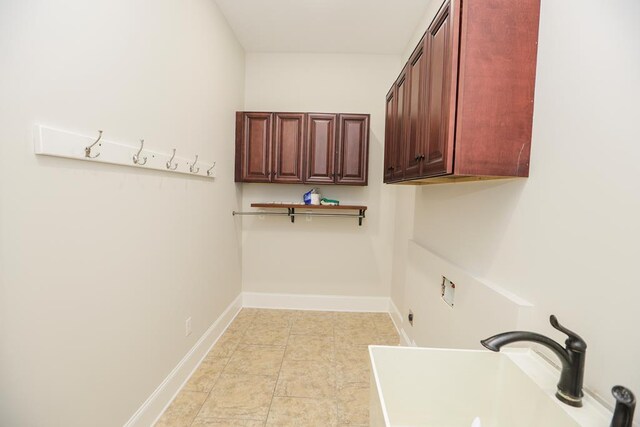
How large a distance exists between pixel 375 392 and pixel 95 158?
1.42 metres

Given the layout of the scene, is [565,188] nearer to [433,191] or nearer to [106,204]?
[433,191]

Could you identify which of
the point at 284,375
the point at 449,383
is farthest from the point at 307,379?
the point at 449,383

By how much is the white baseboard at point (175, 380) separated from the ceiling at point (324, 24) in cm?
276

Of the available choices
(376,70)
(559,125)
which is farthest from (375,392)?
(376,70)

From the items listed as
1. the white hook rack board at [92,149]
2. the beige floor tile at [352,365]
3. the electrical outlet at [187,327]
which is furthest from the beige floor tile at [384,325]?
the white hook rack board at [92,149]

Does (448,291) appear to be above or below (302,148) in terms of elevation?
below

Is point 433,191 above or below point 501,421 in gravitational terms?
above

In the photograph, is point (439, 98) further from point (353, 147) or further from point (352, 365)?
point (352, 365)

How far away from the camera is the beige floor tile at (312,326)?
9.92 feet

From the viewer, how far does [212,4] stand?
2521 mm

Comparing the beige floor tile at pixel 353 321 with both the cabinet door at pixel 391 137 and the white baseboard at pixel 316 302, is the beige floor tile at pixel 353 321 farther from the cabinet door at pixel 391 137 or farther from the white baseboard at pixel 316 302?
the cabinet door at pixel 391 137

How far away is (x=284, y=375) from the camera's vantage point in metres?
2.30

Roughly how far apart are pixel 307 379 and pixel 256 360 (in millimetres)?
485

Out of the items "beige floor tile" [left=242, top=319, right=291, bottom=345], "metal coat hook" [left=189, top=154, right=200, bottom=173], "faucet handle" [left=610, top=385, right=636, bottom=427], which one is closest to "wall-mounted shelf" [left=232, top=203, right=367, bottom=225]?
"metal coat hook" [left=189, top=154, right=200, bottom=173]
